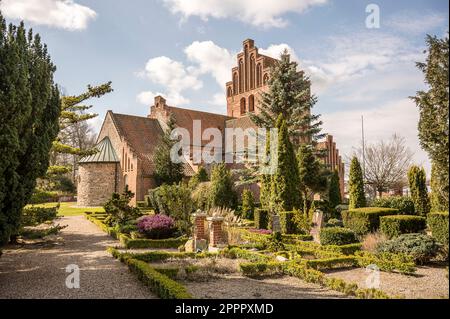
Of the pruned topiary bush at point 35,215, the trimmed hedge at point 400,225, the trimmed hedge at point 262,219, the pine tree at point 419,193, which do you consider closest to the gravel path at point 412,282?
the trimmed hedge at point 400,225

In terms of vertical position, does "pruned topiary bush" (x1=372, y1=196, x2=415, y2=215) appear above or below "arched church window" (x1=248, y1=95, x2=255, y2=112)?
below

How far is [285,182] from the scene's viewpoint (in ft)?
54.9

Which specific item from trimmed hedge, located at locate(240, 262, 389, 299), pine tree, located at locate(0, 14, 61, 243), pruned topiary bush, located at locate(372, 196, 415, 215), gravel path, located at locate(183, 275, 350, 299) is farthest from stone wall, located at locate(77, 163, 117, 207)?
gravel path, located at locate(183, 275, 350, 299)

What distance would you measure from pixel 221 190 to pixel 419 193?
11.0 meters

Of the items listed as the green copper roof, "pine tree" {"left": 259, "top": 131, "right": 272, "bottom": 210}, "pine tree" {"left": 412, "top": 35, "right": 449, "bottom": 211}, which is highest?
the green copper roof

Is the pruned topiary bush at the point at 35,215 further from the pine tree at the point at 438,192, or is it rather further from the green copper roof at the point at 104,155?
the green copper roof at the point at 104,155

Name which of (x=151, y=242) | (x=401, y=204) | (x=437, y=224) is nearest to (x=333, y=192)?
(x=401, y=204)

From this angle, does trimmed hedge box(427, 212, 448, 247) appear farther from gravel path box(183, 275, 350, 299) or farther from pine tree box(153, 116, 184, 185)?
pine tree box(153, 116, 184, 185)

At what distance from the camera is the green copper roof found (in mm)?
29078

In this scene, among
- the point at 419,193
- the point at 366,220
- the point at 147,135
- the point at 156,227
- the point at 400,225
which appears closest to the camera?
the point at 400,225

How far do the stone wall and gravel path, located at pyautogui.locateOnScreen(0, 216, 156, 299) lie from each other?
16.0 meters

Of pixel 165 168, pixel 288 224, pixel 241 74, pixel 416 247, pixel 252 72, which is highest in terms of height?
pixel 241 74

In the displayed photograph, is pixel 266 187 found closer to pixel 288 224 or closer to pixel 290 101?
pixel 288 224

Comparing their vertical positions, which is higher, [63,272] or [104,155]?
[104,155]
